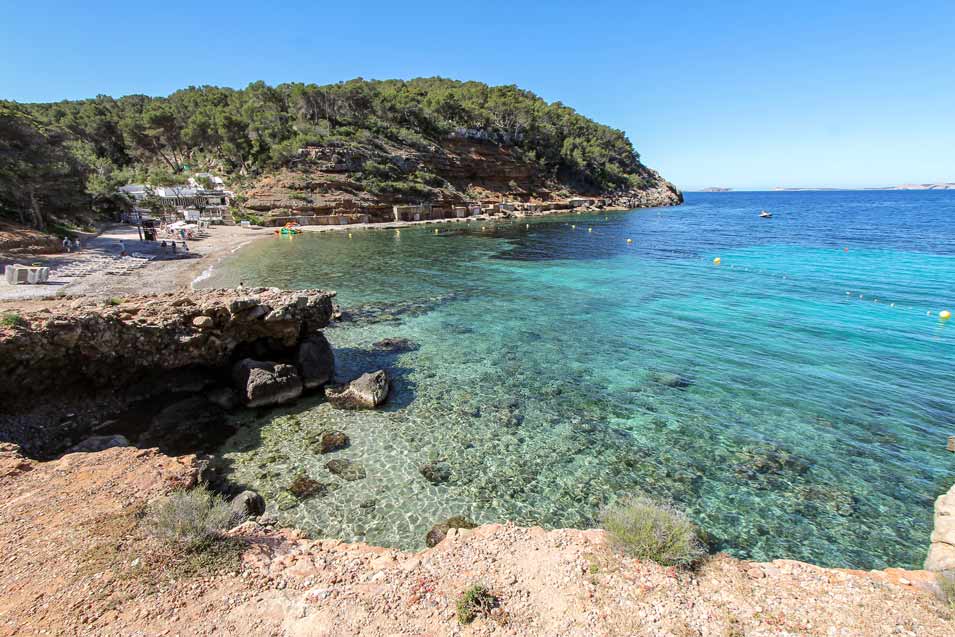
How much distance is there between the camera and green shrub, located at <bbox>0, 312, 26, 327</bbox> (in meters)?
9.95

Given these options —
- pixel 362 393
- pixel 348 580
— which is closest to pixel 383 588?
pixel 348 580

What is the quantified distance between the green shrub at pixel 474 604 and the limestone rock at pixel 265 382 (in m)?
9.34

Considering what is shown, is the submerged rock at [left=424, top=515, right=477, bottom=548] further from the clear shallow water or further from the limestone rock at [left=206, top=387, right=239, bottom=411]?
the limestone rock at [left=206, top=387, right=239, bottom=411]

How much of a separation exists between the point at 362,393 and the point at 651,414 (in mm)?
8841

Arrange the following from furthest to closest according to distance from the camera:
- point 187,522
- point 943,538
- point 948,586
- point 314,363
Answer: point 314,363 < point 943,538 < point 187,522 < point 948,586

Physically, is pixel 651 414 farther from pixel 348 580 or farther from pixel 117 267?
pixel 117 267

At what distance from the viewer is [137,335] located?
11648 mm

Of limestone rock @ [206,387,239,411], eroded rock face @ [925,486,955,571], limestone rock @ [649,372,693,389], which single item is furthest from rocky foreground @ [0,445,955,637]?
limestone rock @ [649,372,693,389]

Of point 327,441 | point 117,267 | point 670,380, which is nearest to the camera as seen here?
point 327,441

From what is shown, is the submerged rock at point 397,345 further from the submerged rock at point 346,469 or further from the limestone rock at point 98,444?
the limestone rock at point 98,444

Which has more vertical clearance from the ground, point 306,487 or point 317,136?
point 317,136

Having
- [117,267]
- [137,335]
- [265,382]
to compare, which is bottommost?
[265,382]

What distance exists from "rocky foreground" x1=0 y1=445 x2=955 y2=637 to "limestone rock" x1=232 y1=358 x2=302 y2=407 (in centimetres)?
533

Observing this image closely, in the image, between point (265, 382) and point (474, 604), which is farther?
point (265, 382)
